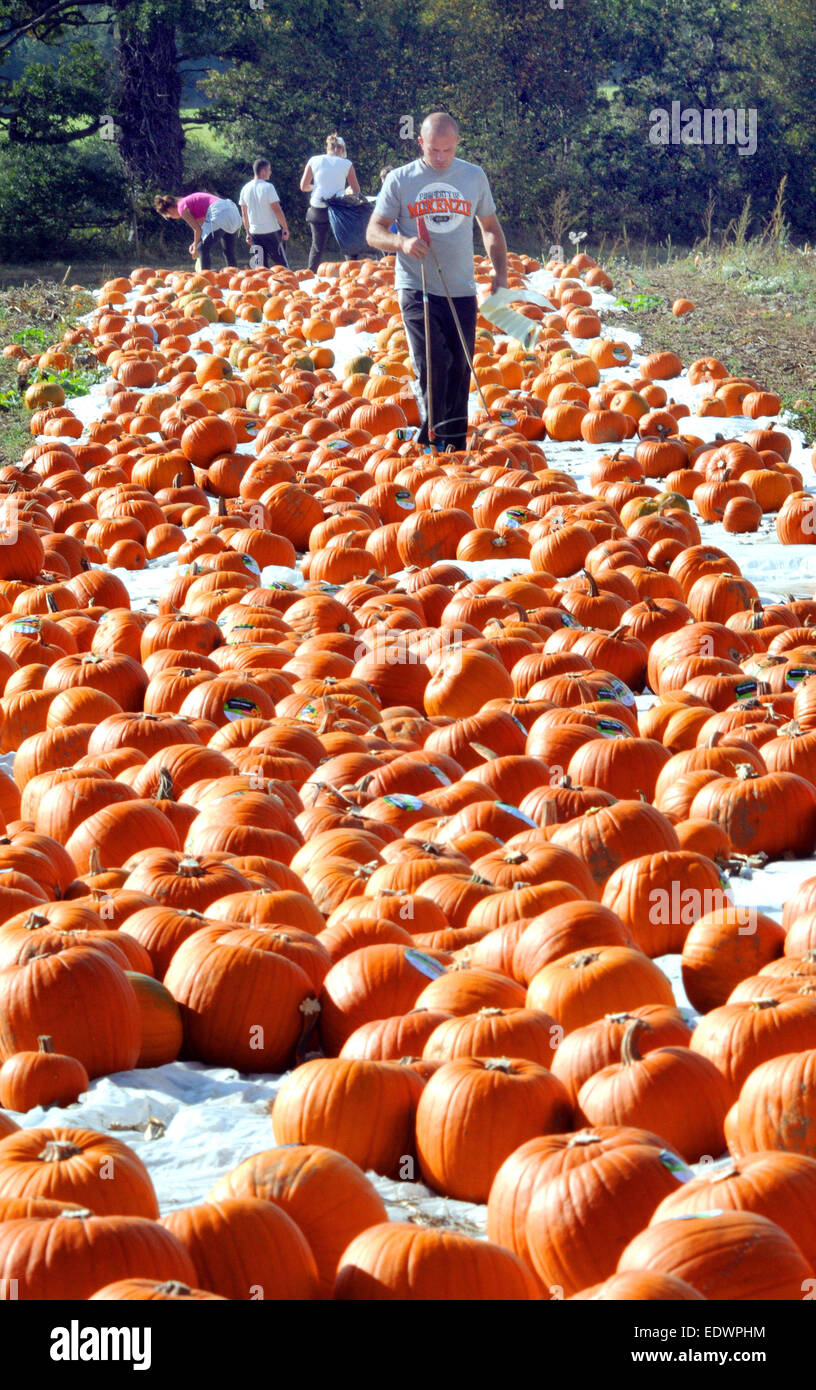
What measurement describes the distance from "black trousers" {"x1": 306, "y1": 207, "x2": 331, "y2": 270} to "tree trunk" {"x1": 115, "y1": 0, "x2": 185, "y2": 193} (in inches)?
424

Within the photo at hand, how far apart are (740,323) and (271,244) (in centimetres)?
777

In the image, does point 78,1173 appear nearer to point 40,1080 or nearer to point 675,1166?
point 40,1080

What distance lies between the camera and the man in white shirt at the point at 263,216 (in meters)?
19.0

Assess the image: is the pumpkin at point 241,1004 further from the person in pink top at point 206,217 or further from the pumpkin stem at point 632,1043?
the person in pink top at point 206,217

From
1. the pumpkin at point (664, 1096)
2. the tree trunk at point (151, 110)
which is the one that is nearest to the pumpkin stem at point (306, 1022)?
the pumpkin at point (664, 1096)

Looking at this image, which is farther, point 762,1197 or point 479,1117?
point 479,1117

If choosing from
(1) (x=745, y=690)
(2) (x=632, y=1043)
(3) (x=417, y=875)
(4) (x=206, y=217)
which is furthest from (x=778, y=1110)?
(4) (x=206, y=217)

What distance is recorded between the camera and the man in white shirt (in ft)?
62.2

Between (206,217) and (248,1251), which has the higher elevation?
(206,217)

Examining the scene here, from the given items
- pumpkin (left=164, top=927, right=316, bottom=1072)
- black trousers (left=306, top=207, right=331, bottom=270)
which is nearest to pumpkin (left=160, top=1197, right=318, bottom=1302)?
pumpkin (left=164, top=927, right=316, bottom=1072)

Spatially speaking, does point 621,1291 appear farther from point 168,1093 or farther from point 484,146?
point 484,146

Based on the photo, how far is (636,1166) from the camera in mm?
2438

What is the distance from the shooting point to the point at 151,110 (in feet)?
96.0
